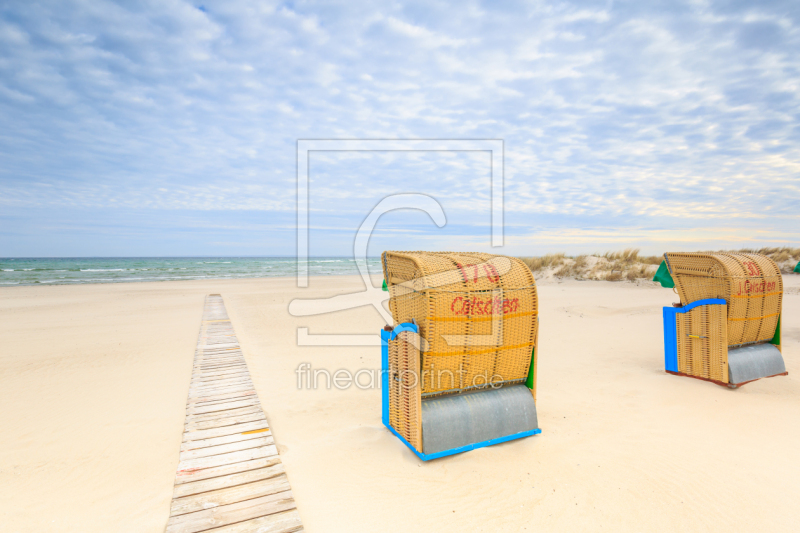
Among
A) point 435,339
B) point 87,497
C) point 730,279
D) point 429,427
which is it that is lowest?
point 87,497

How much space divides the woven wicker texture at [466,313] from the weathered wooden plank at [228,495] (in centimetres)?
144

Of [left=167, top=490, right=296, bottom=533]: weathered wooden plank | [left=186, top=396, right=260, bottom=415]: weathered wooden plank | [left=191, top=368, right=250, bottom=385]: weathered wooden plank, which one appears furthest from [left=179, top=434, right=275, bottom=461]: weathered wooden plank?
[left=191, top=368, right=250, bottom=385]: weathered wooden plank

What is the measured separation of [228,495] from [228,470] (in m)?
0.40

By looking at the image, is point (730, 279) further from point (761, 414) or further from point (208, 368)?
point (208, 368)

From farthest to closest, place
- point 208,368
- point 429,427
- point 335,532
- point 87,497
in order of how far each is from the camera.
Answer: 1. point 208,368
2. point 429,427
3. point 87,497
4. point 335,532

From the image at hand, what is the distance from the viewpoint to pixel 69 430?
A: 4453 mm

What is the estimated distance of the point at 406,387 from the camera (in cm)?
362

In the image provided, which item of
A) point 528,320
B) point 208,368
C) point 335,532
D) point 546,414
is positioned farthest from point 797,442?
point 208,368

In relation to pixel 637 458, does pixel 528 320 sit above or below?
above

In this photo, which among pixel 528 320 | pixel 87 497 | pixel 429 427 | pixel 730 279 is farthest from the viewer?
pixel 730 279

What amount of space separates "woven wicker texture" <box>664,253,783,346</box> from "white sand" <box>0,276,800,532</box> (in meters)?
0.82

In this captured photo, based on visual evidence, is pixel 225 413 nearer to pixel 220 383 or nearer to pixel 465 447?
pixel 220 383

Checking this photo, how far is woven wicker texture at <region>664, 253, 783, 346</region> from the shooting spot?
522 cm

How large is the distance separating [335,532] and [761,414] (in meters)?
4.94
